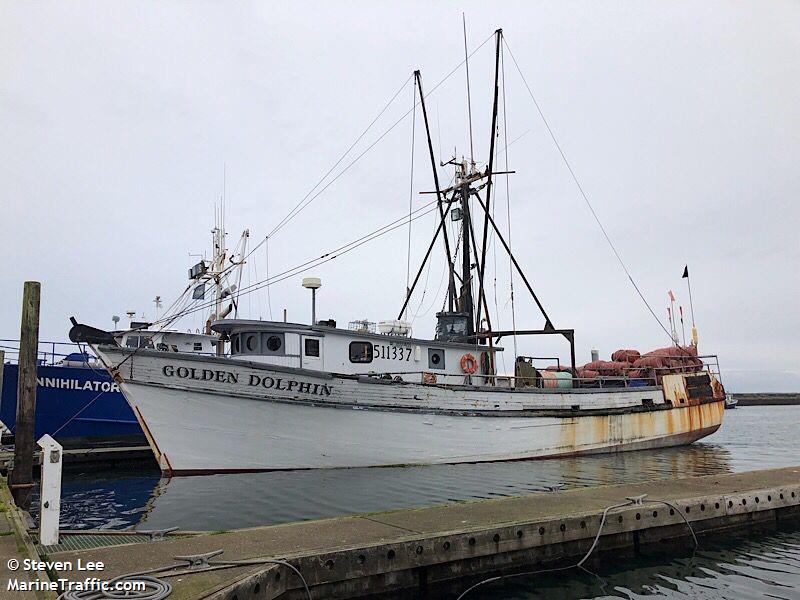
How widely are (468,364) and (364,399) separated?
505 centimetres

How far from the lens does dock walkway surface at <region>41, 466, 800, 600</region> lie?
6.12 meters

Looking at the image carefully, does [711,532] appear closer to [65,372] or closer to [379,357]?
[379,357]

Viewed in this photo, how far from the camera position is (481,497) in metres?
12.7

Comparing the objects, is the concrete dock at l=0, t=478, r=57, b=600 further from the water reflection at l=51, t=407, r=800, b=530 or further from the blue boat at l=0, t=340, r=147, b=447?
the blue boat at l=0, t=340, r=147, b=447

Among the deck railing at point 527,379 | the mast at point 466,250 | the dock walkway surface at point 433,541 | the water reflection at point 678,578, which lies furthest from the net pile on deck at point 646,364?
the water reflection at point 678,578

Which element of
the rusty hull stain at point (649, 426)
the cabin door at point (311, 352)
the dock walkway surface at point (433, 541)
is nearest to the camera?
the dock walkway surface at point (433, 541)

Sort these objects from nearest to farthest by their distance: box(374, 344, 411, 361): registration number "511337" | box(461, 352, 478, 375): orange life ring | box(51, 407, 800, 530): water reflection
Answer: box(51, 407, 800, 530): water reflection, box(374, 344, 411, 361): registration number "511337", box(461, 352, 478, 375): orange life ring

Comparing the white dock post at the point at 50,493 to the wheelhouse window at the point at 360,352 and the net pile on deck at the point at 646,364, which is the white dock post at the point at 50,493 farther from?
the net pile on deck at the point at 646,364

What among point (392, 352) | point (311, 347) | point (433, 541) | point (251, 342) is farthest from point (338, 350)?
point (433, 541)

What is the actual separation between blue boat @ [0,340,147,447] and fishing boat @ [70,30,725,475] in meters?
5.86

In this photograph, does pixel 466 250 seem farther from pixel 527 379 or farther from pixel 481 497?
pixel 481 497

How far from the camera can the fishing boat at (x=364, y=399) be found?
49.4 ft

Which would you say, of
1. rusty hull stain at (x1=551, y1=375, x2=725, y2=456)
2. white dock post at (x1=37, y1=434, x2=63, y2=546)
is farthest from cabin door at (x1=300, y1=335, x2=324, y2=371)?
white dock post at (x1=37, y1=434, x2=63, y2=546)

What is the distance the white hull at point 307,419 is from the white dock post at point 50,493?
7.83 m
